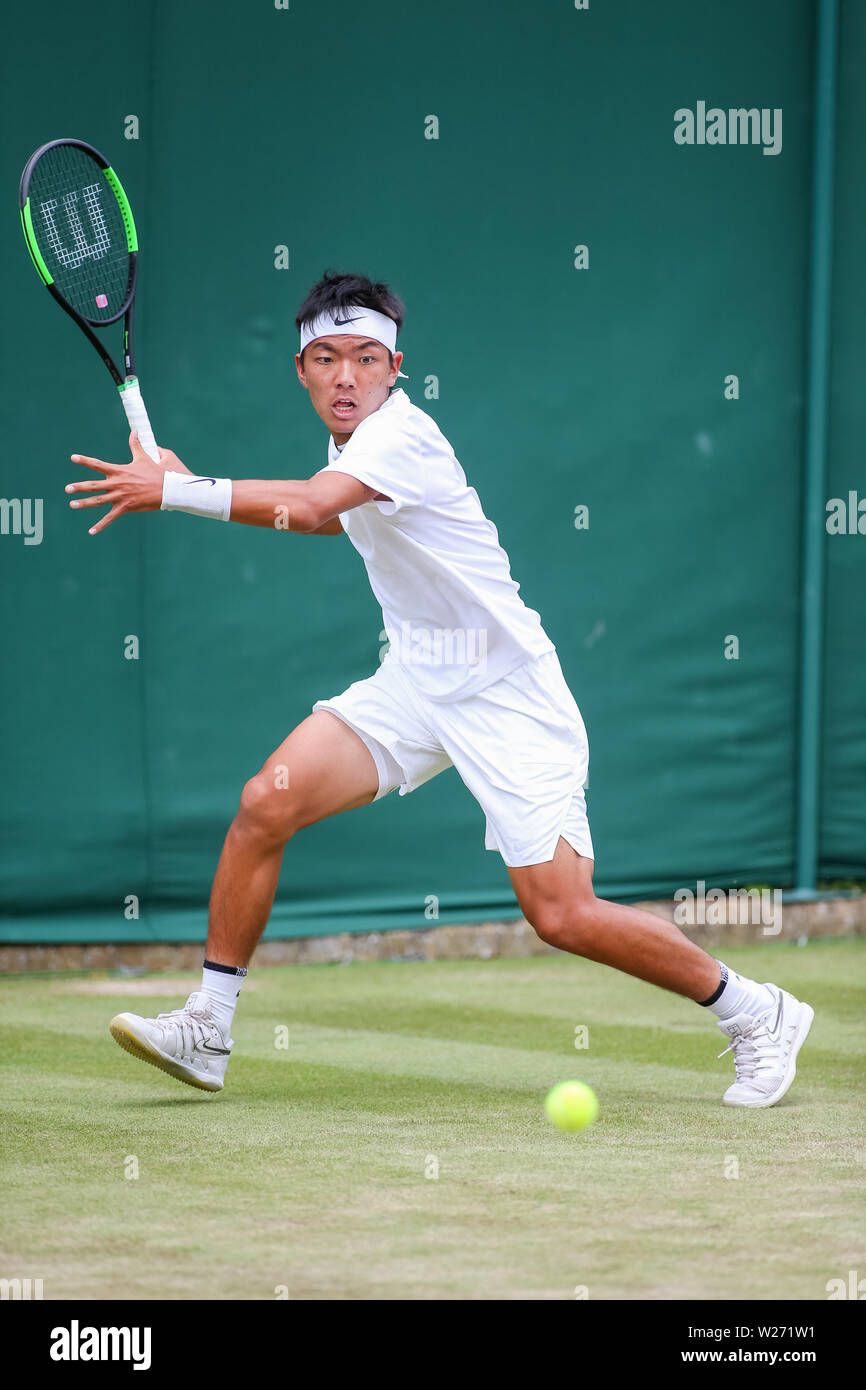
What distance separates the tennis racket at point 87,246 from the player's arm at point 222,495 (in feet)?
0.39

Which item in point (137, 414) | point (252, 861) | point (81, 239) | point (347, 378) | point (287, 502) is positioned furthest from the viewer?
point (81, 239)

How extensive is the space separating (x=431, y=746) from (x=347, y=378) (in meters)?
0.83

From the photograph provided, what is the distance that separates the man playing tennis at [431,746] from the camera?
3.65m

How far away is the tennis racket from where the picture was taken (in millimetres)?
3637

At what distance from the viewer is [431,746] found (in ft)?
12.7

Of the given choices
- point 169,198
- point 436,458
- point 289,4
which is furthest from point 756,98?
point 436,458

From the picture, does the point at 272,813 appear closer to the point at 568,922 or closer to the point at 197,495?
the point at 568,922

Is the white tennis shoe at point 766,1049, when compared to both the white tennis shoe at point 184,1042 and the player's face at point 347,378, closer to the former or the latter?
the white tennis shoe at point 184,1042

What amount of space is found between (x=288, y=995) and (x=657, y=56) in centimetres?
351

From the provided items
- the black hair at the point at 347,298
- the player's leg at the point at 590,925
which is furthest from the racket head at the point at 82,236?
the player's leg at the point at 590,925

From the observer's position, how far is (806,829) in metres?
6.47

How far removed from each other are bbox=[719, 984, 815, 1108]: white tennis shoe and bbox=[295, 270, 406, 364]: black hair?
5.47 feet

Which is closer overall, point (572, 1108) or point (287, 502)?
point (287, 502)

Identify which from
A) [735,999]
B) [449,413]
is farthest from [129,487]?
[449,413]
